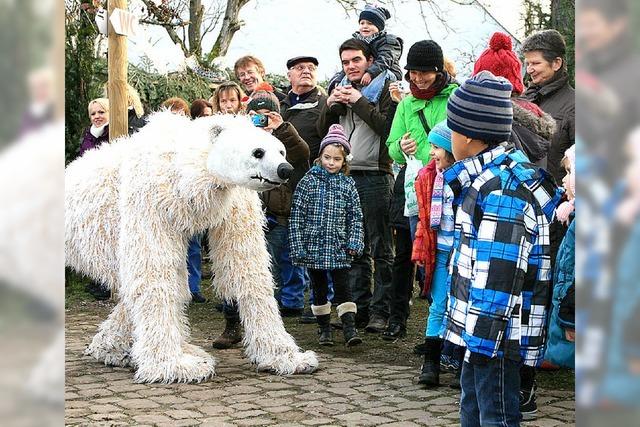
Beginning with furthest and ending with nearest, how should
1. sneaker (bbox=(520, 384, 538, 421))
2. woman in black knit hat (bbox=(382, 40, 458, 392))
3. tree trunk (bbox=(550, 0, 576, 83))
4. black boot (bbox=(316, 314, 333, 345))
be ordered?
tree trunk (bbox=(550, 0, 576, 83))
black boot (bbox=(316, 314, 333, 345))
woman in black knit hat (bbox=(382, 40, 458, 392))
sneaker (bbox=(520, 384, 538, 421))

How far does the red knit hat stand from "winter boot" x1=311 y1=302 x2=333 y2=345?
202cm

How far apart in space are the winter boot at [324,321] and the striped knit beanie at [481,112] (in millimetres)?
3037

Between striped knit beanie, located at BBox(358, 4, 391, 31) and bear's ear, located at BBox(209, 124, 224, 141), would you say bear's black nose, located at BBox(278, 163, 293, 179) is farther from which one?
striped knit beanie, located at BBox(358, 4, 391, 31)

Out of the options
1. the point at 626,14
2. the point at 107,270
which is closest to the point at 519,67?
the point at 107,270

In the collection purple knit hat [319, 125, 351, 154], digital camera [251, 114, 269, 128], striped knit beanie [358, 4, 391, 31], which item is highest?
striped knit beanie [358, 4, 391, 31]

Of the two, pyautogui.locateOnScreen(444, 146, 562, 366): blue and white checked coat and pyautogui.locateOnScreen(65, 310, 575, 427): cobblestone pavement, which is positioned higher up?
pyautogui.locateOnScreen(444, 146, 562, 366): blue and white checked coat

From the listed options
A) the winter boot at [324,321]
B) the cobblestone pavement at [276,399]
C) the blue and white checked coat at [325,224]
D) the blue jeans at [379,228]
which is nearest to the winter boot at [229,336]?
the cobblestone pavement at [276,399]

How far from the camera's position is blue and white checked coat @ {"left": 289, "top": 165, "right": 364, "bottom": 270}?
6.19 m

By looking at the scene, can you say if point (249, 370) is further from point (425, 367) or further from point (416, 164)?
point (416, 164)

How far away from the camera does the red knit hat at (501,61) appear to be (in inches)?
212

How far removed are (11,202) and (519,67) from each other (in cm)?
475

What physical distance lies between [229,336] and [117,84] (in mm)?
2814

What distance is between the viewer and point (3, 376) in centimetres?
107

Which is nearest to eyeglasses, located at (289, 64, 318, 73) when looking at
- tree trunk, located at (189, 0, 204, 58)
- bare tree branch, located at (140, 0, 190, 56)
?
bare tree branch, located at (140, 0, 190, 56)
